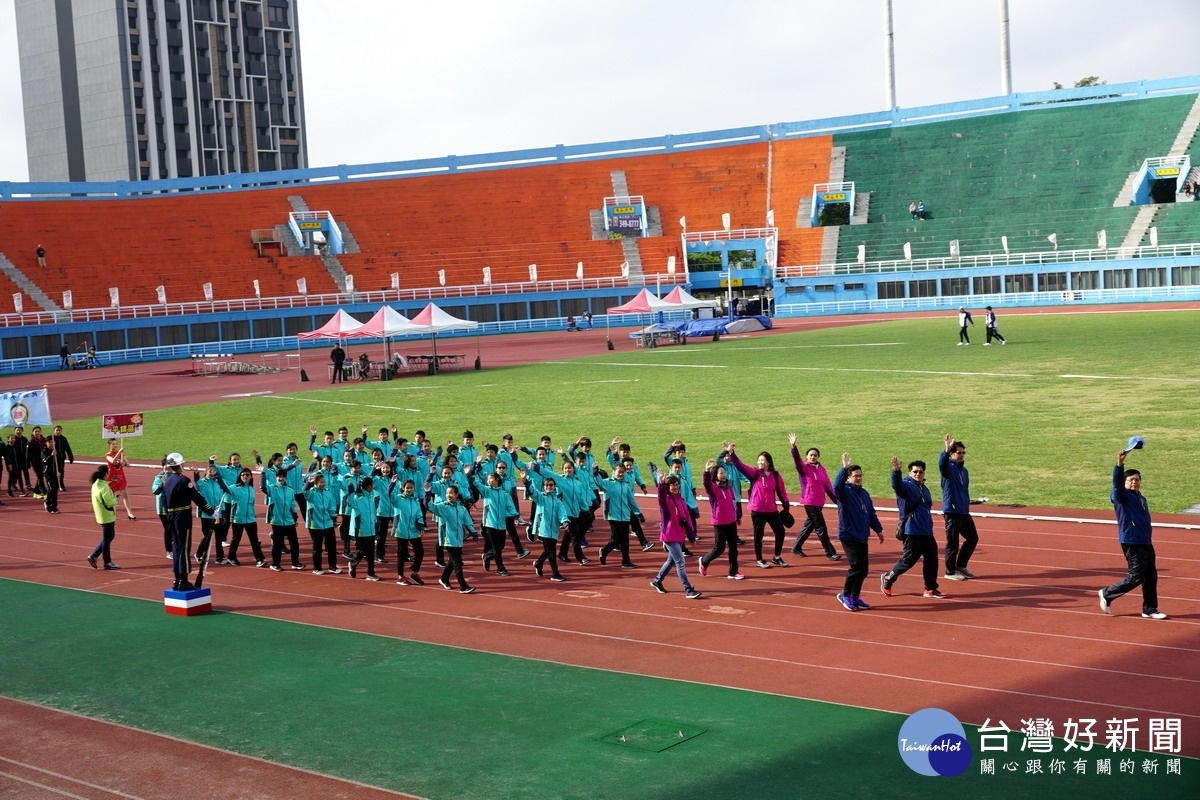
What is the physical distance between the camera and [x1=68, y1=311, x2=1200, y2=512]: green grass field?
839 inches

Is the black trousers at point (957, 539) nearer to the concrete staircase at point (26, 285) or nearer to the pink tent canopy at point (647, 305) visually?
the pink tent canopy at point (647, 305)

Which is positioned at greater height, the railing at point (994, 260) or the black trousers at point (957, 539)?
the railing at point (994, 260)

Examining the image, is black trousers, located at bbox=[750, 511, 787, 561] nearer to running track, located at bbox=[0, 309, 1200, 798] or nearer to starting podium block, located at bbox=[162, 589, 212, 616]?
running track, located at bbox=[0, 309, 1200, 798]

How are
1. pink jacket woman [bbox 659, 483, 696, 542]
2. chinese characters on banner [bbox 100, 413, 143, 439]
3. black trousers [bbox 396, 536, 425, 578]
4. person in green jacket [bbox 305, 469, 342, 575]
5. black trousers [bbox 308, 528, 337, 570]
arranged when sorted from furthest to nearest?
1. chinese characters on banner [bbox 100, 413, 143, 439]
2. black trousers [bbox 308, 528, 337, 570]
3. person in green jacket [bbox 305, 469, 342, 575]
4. black trousers [bbox 396, 536, 425, 578]
5. pink jacket woman [bbox 659, 483, 696, 542]

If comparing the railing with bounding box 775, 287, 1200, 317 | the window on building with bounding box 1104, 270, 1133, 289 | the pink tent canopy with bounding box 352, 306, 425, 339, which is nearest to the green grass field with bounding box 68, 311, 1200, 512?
the pink tent canopy with bounding box 352, 306, 425, 339

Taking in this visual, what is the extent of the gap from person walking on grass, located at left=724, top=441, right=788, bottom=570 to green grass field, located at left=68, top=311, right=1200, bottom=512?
474 centimetres

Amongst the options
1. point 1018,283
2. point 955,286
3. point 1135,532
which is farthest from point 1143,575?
point 955,286

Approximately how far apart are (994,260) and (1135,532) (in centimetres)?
5716

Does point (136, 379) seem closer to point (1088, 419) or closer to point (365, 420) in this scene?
point (365, 420)

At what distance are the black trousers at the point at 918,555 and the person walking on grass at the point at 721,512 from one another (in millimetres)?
2230

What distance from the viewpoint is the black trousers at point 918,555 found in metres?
13.2

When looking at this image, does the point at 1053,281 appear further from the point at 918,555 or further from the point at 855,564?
the point at 855,564

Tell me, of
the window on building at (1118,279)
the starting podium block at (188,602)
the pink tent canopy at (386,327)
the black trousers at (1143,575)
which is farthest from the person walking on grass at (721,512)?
the window on building at (1118,279)

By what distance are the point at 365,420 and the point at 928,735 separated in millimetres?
24631
